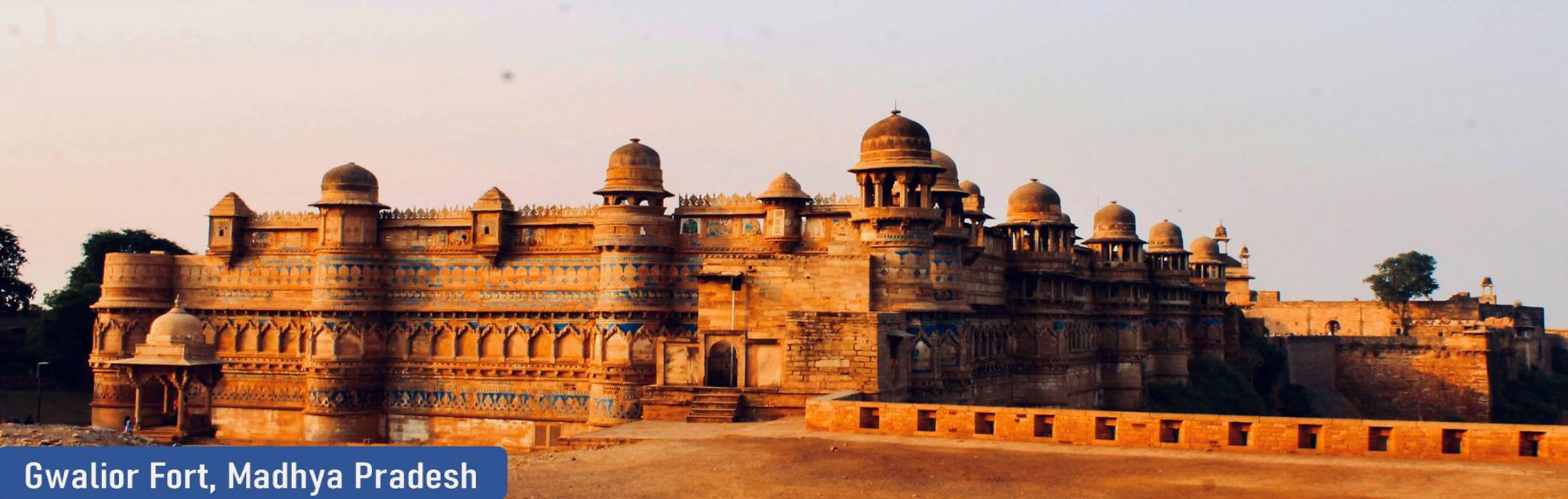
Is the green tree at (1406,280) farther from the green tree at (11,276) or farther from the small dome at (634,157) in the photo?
→ the green tree at (11,276)

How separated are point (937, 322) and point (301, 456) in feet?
59.2

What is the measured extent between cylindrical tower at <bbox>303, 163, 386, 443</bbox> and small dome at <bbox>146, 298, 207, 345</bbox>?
3081mm

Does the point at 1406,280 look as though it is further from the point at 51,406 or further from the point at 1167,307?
the point at 51,406

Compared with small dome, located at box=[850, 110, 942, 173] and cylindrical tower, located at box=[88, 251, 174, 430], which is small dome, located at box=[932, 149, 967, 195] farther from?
cylindrical tower, located at box=[88, 251, 174, 430]

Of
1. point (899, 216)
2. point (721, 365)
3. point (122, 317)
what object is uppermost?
point (899, 216)

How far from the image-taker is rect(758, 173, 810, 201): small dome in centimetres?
3262

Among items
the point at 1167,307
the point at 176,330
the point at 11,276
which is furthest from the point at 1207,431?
the point at 11,276

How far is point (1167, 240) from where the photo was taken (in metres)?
50.2

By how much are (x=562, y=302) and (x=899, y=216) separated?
33.2ft

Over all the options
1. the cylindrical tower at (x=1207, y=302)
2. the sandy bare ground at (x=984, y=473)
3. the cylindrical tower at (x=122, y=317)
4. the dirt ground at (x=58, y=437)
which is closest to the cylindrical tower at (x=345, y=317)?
the cylindrical tower at (x=122, y=317)

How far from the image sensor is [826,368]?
78.2 ft

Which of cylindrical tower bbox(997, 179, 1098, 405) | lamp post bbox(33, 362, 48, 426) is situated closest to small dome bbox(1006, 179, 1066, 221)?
cylindrical tower bbox(997, 179, 1098, 405)

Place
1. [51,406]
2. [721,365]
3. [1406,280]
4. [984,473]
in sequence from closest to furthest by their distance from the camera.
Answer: [984,473]
[721,365]
[51,406]
[1406,280]

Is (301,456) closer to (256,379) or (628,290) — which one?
(628,290)
